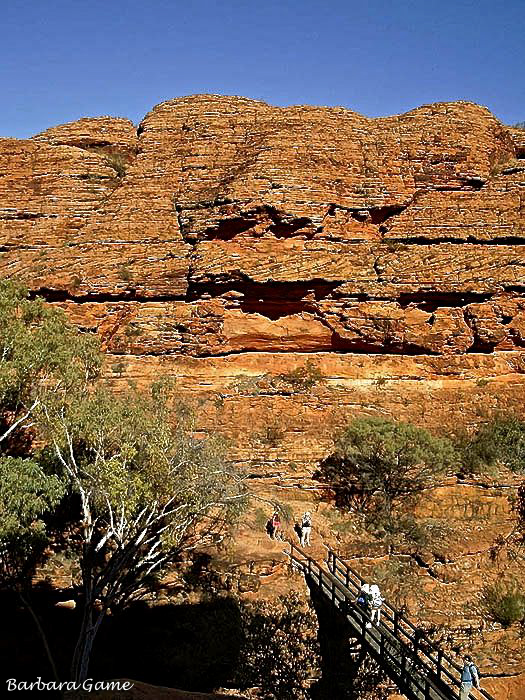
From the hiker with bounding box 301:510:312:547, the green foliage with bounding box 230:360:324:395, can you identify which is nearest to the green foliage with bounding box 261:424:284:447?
the green foliage with bounding box 230:360:324:395

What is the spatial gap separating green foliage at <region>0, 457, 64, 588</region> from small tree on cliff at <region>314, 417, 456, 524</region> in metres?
9.12

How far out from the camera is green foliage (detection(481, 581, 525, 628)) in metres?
12.8

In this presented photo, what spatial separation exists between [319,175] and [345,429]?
13443 mm

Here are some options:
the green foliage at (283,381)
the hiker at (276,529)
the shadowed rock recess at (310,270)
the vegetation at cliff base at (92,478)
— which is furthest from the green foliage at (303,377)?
the hiker at (276,529)

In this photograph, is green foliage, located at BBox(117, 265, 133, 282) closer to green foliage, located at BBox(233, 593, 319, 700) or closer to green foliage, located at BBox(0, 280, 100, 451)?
green foliage, located at BBox(0, 280, 100, 451)

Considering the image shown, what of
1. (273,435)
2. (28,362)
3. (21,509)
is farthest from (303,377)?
(21,509)

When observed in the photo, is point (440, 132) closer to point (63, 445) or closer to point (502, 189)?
point (502, 189)

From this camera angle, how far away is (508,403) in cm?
2222

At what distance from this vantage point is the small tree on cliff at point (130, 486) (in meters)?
10.9

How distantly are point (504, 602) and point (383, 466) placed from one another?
520 centimetres

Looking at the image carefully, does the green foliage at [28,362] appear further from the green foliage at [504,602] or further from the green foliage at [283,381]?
the green foliage at [504,602]

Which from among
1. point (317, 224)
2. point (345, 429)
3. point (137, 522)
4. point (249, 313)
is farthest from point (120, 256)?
point (137, 522)

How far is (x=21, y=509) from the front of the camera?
10.9 metres

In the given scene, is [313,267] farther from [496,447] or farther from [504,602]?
[504,602]
